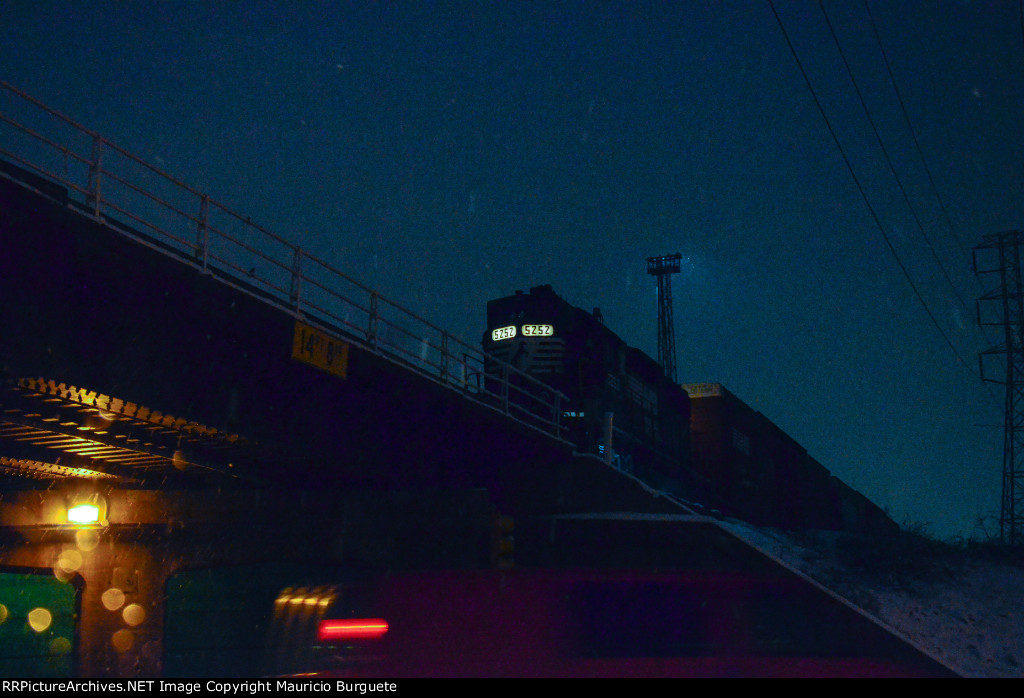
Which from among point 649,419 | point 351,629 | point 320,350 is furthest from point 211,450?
point 649,419

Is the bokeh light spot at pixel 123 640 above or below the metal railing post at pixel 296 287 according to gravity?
below

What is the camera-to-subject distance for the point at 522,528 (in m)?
19.3

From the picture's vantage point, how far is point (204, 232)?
11.9m

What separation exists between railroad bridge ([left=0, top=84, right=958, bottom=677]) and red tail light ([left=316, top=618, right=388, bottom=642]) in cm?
180

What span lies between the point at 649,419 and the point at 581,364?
4882mm

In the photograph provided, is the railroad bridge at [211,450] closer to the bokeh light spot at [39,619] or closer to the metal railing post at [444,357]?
the metal railing post at [444,357]

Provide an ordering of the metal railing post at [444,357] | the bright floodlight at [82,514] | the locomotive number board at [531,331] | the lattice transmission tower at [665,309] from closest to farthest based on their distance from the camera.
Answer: the metal railing post at [444,357] → the bright floodlight at [82,514] → the locomotive number board at [531,331] → the lattice transmission tower at [665,309]

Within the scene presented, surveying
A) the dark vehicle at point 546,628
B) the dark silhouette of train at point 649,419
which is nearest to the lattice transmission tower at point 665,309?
the dark silhouette of train at point 649,419

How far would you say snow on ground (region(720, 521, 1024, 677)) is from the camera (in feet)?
54.7

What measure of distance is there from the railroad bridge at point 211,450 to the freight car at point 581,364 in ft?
14.3

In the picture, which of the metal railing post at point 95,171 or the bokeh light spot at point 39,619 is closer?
the metal railing post at point 95,171

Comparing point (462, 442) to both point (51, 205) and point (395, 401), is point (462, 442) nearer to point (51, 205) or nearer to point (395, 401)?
point (395, 401)

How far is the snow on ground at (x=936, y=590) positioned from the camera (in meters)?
16.7

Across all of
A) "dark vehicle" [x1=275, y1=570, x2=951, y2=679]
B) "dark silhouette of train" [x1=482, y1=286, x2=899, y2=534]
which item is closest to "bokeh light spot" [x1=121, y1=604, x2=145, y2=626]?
"dark silhouette of train" [x1=482, y1=286, x2=899, y2=534]
